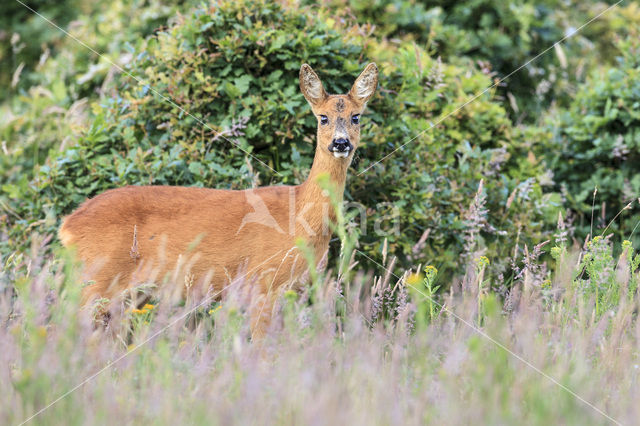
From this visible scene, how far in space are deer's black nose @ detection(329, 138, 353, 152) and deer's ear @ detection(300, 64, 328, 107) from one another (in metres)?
0.43

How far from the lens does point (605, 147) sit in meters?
6.87

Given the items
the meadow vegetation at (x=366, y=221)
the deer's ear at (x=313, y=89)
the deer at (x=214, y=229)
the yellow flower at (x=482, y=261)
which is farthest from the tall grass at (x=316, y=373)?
the deer's ear at (x=313, y=89)

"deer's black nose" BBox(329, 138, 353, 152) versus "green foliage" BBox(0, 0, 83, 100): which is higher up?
"deer's black nose" BBox(329, 138, 353, 152)

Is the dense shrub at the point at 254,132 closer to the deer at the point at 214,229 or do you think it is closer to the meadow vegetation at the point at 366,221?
the meadow vegetation at the point at 366,221

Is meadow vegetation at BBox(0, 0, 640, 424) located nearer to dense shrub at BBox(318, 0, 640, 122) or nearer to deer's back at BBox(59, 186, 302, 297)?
dense shrub at BBox(318, 0, 640, 122)

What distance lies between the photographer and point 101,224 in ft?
15.6

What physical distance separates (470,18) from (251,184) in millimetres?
4807

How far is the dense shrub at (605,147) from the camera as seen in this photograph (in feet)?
22.2

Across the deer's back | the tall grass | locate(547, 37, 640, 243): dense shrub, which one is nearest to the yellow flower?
the tall grass

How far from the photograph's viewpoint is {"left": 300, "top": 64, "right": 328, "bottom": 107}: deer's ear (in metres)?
4.98

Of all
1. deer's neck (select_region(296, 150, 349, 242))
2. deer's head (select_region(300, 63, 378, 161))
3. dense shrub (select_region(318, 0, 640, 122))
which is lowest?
deer's neck (select_region(296, 150, 349, 242))

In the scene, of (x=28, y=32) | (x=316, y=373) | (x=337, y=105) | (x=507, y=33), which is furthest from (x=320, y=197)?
(x=28, y=32)

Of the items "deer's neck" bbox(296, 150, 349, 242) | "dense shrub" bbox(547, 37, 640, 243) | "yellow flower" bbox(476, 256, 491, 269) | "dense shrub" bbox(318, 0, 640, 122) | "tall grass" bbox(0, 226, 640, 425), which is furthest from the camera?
"dense shrub" bbox(318, 0, 640, 122)

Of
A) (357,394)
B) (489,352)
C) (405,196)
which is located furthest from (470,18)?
(357,394)
